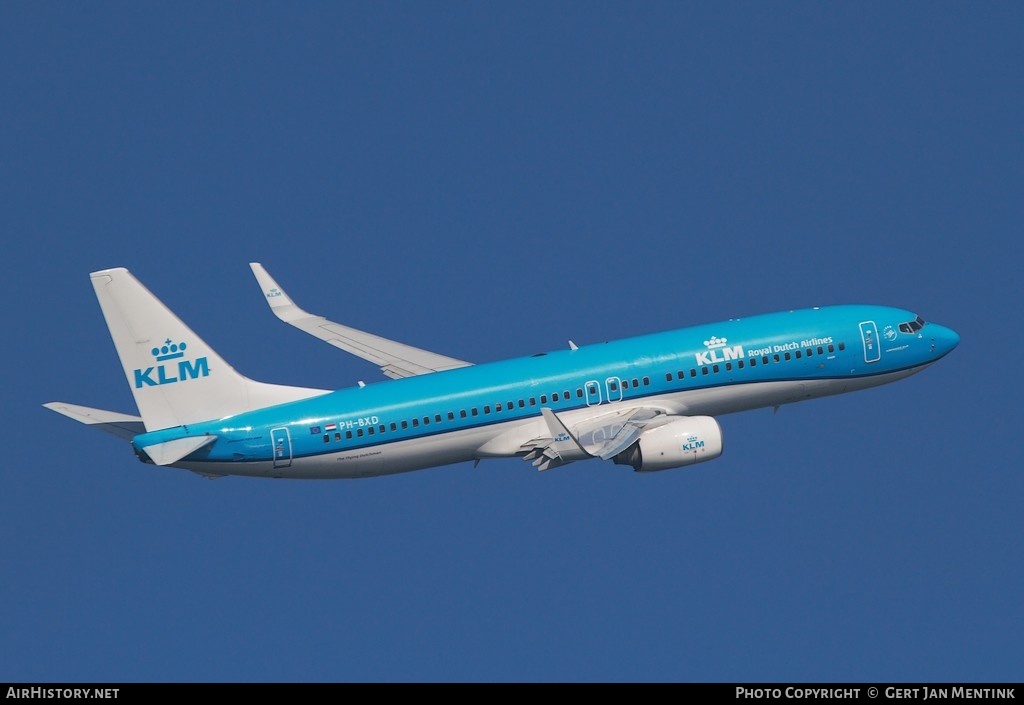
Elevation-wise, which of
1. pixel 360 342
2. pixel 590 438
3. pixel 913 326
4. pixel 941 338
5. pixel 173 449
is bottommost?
pixel 173 449

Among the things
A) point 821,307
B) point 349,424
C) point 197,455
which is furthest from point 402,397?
point 821,307

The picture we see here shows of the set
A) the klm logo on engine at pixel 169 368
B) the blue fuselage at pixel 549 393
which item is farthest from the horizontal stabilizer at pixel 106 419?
the klm logo on engine at pixel 169 368

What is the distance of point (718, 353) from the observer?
261 feet

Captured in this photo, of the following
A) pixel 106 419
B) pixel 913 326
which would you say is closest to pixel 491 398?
pixel 106 419

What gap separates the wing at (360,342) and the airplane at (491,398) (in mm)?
1172

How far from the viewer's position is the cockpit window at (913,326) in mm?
83125

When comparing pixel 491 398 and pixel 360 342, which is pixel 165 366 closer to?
pixel 491 398

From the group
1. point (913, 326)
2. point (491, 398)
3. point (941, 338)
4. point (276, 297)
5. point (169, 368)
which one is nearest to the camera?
point (169, 368)

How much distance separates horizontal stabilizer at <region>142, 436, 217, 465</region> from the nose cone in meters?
31.6

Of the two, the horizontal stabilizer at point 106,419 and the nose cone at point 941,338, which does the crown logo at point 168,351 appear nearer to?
the horizontal stabilizer at point 106,419

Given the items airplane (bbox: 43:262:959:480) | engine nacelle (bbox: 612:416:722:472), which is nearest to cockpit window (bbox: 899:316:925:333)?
airplane (bbox: 43:262:959:480)

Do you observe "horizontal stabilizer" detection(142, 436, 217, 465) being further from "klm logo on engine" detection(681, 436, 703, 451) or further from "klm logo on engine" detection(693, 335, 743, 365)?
"klm logo on engine" detection(693, 335, 743, 365)

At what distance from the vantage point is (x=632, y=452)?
76312 millimetres

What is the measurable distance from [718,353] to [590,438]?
23.6ft
